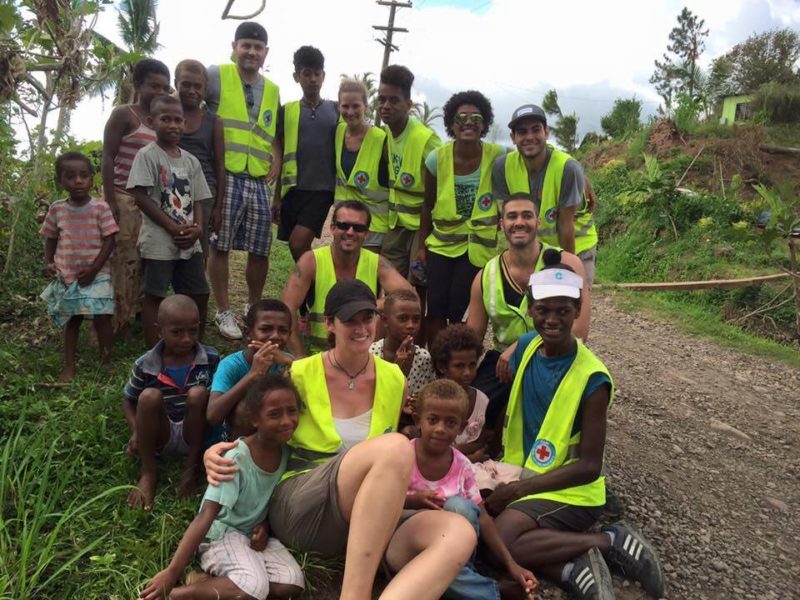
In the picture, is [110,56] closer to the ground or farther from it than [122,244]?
farther from it

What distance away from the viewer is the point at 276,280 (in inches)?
281

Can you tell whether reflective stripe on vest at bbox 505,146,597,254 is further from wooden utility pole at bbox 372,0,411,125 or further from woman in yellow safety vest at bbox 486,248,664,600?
wooden utility pole at bbox 372,0,411,125

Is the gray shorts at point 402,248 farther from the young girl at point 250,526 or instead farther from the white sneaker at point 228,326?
the young girl at point 250,526

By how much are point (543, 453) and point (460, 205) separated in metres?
1.90

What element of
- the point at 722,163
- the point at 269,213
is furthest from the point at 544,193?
the point at 722,163

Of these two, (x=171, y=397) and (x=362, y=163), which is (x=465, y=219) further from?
(x=171, y=397)

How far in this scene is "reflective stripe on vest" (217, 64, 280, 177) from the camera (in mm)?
4602

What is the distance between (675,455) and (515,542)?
2395 millimetres

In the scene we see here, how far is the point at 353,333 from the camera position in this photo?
2.88 meters

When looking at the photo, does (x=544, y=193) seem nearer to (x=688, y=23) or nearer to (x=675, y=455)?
(x=675, y=455)

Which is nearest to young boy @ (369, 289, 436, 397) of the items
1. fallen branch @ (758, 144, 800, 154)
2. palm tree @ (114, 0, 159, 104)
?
fallen branch @ (758, 144, 800, 154)

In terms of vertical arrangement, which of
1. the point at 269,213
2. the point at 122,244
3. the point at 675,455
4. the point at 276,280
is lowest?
the point at 675,455

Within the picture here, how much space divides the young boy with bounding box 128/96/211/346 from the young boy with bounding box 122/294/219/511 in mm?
993

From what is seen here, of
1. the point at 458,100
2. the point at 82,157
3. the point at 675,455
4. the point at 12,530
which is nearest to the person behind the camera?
the point at 12,530
